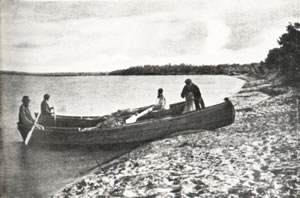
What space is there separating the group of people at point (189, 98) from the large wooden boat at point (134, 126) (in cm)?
4

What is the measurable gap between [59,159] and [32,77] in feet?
2.04

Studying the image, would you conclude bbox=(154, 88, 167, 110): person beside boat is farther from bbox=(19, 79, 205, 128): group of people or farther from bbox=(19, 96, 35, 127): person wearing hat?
bbox=(19, 96, 35, 127): person wearing hat

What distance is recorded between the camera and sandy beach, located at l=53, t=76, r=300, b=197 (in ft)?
9.58

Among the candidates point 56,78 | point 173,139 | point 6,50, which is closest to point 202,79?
point 173,139

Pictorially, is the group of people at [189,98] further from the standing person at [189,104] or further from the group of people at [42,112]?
the group of people at [42,112]

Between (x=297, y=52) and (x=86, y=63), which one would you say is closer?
(x=297, y=52)

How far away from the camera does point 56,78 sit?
127 inches

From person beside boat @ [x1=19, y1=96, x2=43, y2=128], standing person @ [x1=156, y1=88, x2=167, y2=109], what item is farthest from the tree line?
person beside boat @ [x1=19, y1=96, x2=43, y2=128]

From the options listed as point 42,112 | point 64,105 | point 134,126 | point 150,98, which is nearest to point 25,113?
point 42,112

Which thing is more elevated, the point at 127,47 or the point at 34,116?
the point at 127,47

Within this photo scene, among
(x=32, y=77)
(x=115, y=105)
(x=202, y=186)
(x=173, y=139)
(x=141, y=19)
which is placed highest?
(x=141, y=19)

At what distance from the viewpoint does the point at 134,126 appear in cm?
318

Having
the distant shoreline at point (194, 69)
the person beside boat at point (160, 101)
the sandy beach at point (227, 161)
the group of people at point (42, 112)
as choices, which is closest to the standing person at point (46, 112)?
the group of people at point (42, 112)

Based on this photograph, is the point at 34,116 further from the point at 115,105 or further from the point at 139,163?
the point at 139,163
